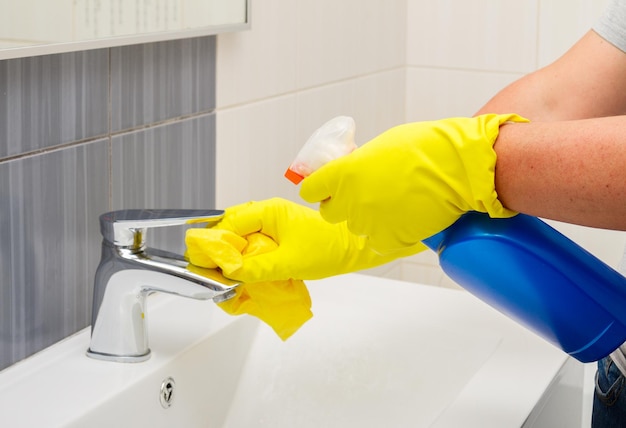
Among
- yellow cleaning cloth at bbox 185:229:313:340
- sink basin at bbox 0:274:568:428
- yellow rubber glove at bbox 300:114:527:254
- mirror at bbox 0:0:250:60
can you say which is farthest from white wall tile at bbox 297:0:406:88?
yellow rubber glove at bbox 300:114:527:254

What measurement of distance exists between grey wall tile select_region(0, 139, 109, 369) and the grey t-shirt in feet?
1.92

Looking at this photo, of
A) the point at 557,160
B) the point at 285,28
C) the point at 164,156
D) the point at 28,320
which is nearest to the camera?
the point at 557,160

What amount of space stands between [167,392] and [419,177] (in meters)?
0.36

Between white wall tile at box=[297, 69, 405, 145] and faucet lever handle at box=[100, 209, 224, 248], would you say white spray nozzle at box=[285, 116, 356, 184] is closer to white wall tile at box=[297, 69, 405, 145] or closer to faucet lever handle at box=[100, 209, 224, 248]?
faucet lever handle at box=[100, 209, 224, 248]

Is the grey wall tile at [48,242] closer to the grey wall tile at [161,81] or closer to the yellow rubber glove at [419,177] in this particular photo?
the grey wall tile at [161,81]

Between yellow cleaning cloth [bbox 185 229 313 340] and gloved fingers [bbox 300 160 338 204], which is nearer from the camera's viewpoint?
gloved fingers [bbox 300 160 338 204]

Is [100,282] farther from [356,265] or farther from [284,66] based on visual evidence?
[284,66]

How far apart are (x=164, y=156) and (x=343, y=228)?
0.85ft

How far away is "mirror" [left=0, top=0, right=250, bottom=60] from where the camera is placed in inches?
32.1

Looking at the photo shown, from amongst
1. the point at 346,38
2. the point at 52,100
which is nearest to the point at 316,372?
the point at 52,100

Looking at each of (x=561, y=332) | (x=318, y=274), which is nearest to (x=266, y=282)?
(x=318, y=274)

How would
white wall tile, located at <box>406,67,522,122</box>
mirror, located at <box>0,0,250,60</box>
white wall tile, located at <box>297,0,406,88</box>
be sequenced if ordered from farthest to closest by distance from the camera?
white wall tile, located at <box>406,67,522,122</box>, white wall tile, located at <box>297,0,406,88</box>, mirror, located at <box>0,0,250,60</box>

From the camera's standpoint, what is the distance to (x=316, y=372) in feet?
3.40

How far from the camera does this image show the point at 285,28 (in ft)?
4.22
